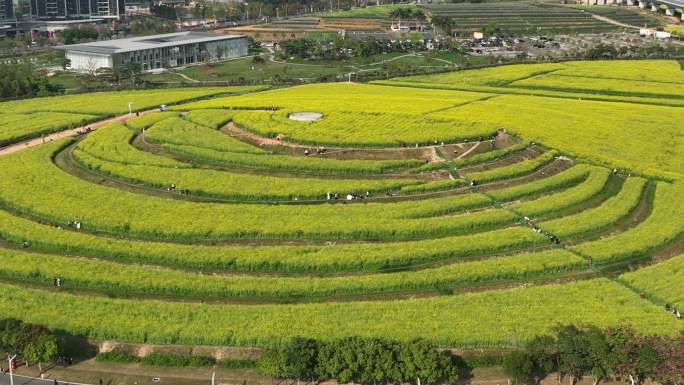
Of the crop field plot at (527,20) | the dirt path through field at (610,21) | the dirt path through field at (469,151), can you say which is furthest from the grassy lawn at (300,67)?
the dirt path through field at (610,21)

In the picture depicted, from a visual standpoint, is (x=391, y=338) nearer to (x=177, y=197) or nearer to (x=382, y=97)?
(x=177, y=197)

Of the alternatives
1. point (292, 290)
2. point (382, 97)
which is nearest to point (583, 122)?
point (382, 97)

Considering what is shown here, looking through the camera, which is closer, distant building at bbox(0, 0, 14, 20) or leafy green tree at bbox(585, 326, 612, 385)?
leafy green tree at bbox(585, 326, 612, 385)

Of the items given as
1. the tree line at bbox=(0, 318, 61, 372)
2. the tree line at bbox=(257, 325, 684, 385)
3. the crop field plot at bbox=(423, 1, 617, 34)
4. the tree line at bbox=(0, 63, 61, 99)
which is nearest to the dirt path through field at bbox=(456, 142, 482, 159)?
the tree line at bbox=(257, 325, 684, 385)

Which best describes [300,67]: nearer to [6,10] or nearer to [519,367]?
[6,10]

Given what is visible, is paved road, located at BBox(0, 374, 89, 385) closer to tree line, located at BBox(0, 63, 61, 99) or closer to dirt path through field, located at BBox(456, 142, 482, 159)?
dirt path through field, located at BBox(456, 142, 482, 159)

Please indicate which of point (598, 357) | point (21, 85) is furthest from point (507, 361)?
point (21, 85)
